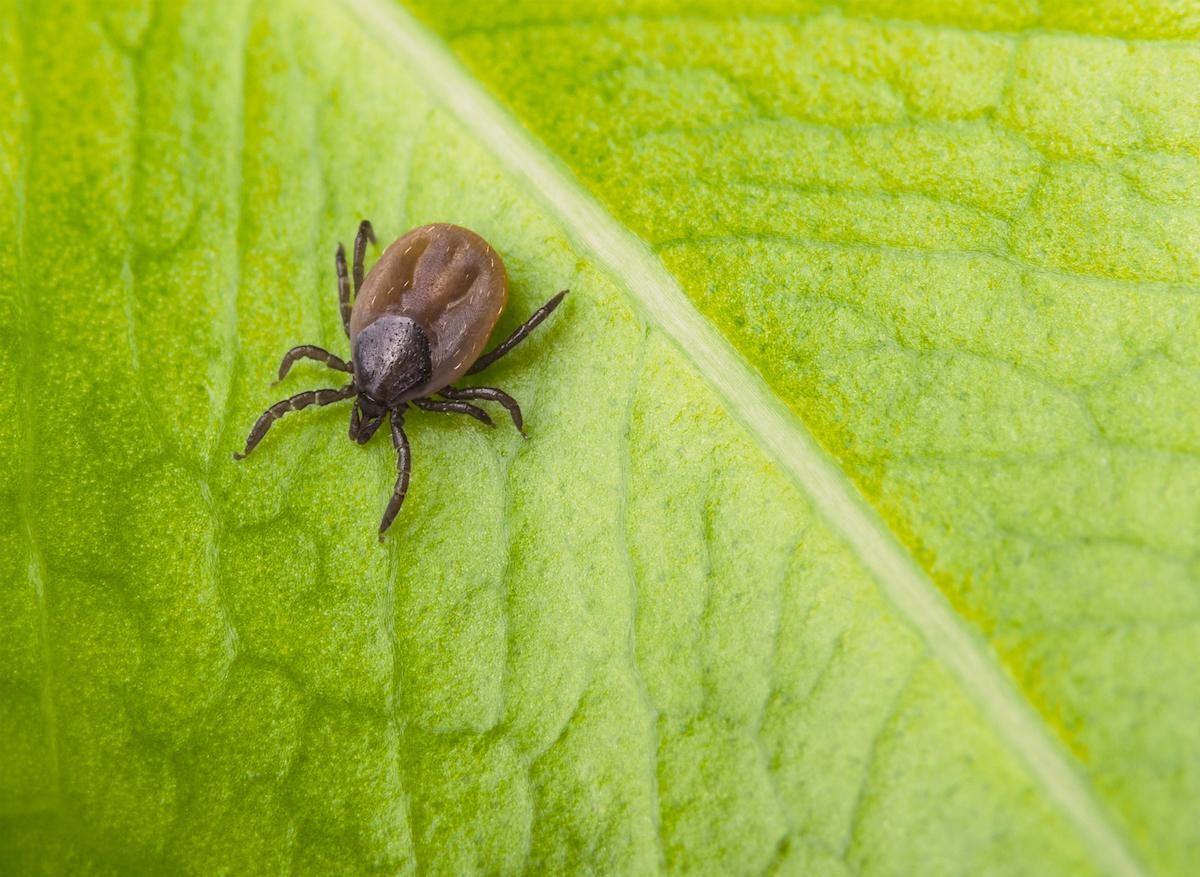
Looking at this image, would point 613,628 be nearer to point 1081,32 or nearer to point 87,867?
point 87,867

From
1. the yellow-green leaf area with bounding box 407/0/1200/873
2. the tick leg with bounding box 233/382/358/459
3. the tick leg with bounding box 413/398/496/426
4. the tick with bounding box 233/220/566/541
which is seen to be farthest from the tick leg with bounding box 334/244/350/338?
the yellow-green leaf area with bounding box 407/0/1200/873

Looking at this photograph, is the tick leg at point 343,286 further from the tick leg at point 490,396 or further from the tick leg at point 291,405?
the tick leg at point 490,396

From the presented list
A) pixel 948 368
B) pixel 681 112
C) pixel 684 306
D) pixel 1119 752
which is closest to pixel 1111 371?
pixel 948 368

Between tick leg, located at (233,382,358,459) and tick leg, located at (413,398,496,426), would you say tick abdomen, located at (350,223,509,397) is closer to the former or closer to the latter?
tick leg, located at (413,398,496,426)

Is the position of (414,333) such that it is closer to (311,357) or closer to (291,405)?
(311,357)

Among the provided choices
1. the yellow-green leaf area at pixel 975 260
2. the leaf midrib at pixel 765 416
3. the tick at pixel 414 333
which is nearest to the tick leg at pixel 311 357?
the tick at pixel 414 333
